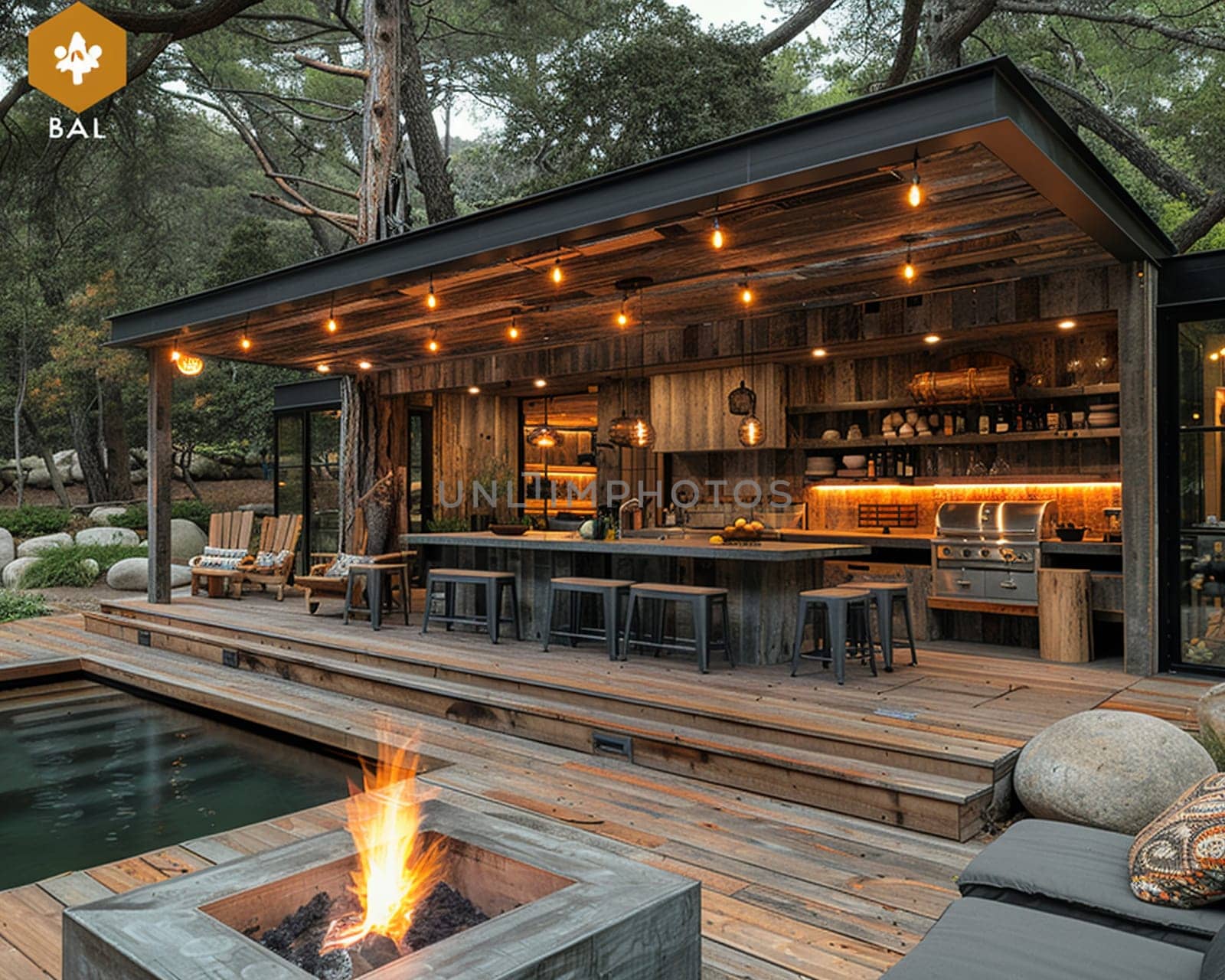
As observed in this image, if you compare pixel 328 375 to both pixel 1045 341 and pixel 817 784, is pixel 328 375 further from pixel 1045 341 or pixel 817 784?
pixel 817 784

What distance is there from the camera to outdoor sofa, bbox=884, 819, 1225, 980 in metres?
1.83

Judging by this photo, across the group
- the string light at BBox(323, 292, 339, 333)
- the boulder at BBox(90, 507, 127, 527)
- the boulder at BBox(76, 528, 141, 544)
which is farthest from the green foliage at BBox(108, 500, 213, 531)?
the string light at BBox(323, 292, 339, 333)

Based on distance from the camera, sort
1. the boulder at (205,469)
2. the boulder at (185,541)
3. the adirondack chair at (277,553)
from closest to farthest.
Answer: the adirondack chair at (277,553) < the boulder at (185,541) < the boulder at (205,469)

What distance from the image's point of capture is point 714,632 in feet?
21.5

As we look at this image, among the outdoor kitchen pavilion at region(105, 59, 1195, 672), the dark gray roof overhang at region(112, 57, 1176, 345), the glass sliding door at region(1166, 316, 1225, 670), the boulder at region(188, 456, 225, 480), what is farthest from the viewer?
the boulder at region(188, 456, 225, 480)

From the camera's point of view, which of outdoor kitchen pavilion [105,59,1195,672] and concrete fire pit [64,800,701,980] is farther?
outdoor kitchen pavilion [105,59,1195,672]

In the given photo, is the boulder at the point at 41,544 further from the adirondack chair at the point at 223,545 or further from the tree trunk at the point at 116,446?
the adirondack chair at the point at 223,545

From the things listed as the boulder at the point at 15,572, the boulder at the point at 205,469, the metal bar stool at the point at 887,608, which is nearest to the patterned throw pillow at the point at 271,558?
the boulder at the point at 15,572

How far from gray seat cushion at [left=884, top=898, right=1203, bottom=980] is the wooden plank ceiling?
322 cm

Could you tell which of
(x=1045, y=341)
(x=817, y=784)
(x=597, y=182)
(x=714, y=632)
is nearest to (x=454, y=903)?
(x=817, y=784)

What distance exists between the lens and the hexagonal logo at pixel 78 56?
10688 mm

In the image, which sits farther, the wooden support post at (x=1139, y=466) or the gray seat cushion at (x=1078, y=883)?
the wooden support post at (x=1139, y=466)

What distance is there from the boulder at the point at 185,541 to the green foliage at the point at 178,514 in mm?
1073

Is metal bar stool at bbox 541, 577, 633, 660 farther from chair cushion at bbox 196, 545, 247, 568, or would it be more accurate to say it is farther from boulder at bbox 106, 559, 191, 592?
boulder at bbox 106, 559, 191, 592
